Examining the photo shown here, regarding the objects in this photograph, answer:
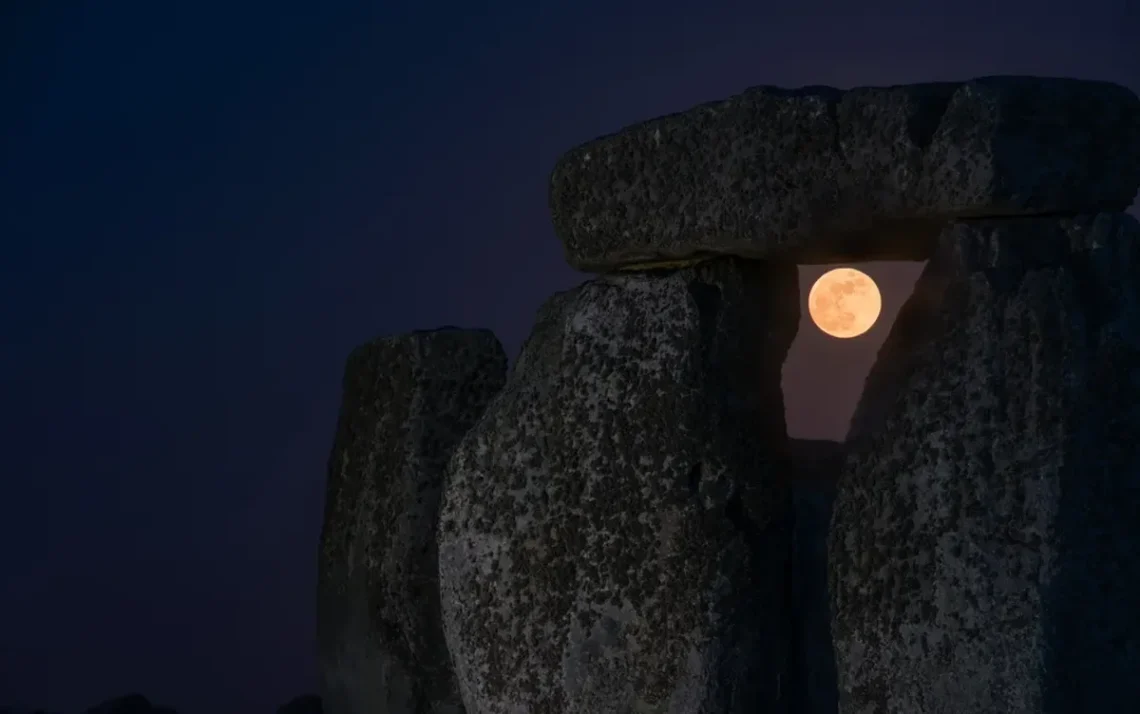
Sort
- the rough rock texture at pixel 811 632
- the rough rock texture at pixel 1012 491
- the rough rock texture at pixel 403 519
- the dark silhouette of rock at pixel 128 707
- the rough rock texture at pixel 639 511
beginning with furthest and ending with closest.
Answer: the dark silhouette of rock at pixel 128 707 < the rough rock texture at pixel 403 519 < the rough rock texture at pixel 811 632 < the rough rock texture at pixel 639 511 < the rough rock texture at pixel 1012 491

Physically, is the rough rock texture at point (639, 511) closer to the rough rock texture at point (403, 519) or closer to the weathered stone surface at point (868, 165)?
the weathered stone surface at point (868, 165)

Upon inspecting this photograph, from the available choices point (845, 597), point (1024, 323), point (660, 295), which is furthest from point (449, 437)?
point (1024, 323)

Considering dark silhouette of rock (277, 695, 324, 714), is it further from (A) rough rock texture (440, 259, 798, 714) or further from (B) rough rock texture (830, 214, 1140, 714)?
(B) rough rock texture (830, 214, 1140, 714)

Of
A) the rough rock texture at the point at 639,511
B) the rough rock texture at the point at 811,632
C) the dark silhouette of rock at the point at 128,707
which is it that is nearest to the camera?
the rough rock texture at the point at 639,511

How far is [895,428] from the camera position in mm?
2818

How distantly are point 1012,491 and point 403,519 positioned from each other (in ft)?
5.74

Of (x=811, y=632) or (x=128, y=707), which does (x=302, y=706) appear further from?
(x=811, y=632)

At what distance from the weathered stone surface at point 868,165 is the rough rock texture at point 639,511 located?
0.18m

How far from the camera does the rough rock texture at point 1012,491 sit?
104 inches

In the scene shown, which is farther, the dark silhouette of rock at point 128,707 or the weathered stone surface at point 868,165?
the dark silhouette of rock at point 128,707

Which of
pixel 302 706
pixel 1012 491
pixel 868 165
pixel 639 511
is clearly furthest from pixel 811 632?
pixel 302 706

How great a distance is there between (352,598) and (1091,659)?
2.10 meters

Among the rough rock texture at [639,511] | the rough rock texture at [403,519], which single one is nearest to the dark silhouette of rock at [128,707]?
the rough rock texture at [403,519]

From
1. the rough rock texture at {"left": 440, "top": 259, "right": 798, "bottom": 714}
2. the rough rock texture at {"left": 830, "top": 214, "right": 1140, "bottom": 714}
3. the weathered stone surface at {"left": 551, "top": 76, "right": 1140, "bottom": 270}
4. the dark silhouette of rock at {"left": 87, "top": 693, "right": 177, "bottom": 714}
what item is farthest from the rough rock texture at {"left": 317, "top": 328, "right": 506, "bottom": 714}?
the dark silhouette of rock at {"left": 87, "top": 693, "right": 177, "bottom": 714}
